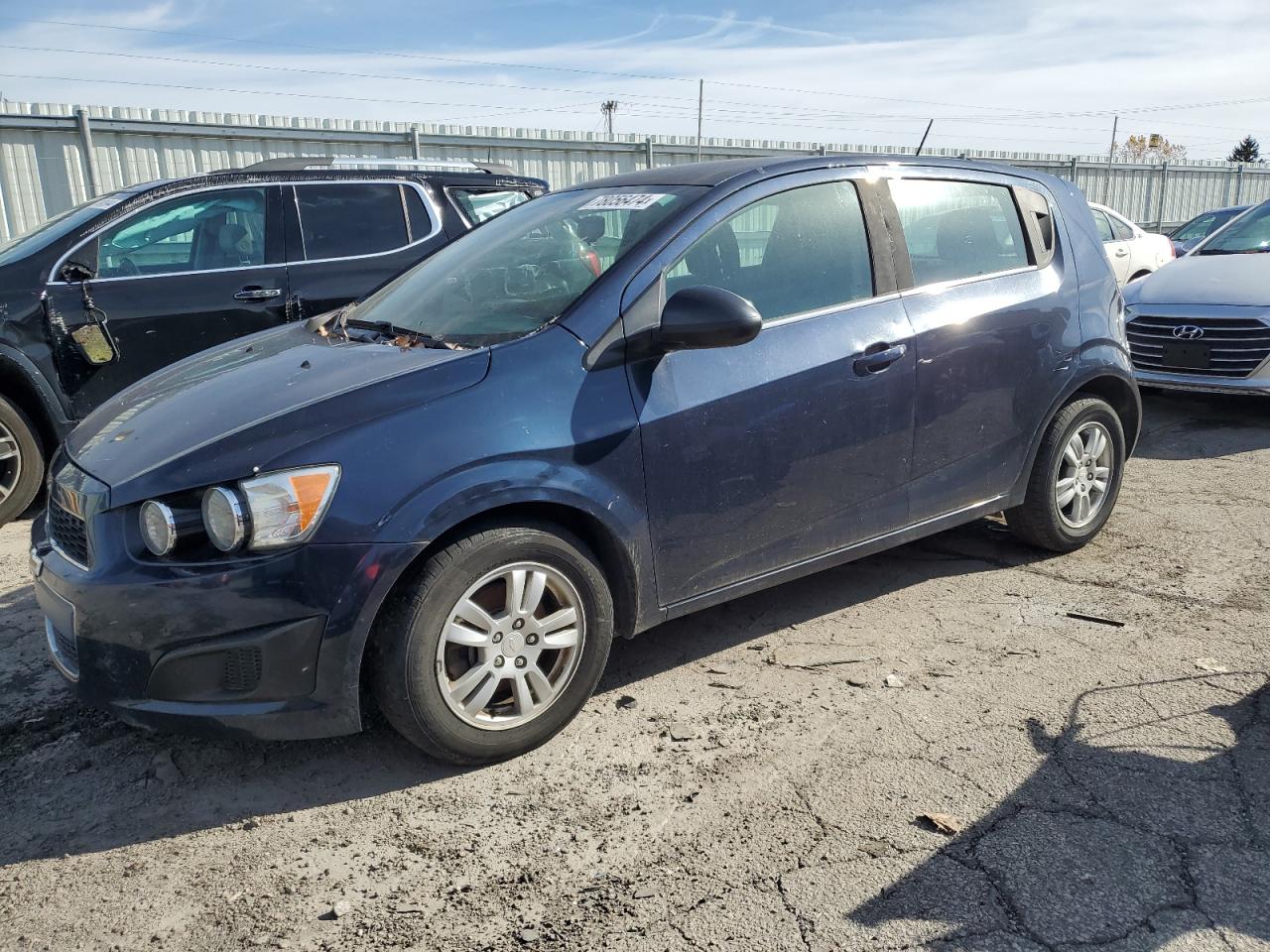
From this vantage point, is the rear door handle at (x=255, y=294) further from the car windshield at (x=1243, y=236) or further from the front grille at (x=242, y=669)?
the car windshield at (x=1243, y=236)

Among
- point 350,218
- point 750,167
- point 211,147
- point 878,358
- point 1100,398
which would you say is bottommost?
point 1100,398

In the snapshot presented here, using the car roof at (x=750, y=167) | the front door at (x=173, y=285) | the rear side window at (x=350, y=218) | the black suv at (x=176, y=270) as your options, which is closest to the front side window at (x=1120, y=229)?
the black suv at (x=176, y=270)

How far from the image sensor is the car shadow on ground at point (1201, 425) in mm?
6914

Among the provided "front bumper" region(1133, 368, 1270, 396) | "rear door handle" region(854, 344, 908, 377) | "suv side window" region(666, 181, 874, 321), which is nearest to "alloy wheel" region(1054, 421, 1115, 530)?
"rear door handle" region(854, 344, 908, 377)

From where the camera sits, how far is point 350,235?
655 cm

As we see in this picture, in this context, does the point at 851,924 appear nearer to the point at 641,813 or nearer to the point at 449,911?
the point at 641,813

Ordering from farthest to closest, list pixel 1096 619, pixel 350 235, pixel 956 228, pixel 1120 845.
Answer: pixel 350 235, pixel 956 228, pixel 1096 619, pixel 1120 845

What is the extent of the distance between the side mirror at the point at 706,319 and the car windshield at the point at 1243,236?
6.82 m

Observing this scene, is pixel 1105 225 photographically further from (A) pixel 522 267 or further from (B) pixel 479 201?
(A) pixel 522 267

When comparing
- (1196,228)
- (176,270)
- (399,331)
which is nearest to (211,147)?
(176,270)

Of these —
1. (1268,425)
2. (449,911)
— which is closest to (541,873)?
(449,911)

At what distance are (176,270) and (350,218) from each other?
1096 millimetres

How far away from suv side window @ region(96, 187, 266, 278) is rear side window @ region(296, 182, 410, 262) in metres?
0.29

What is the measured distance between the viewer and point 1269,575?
15.1 ft
